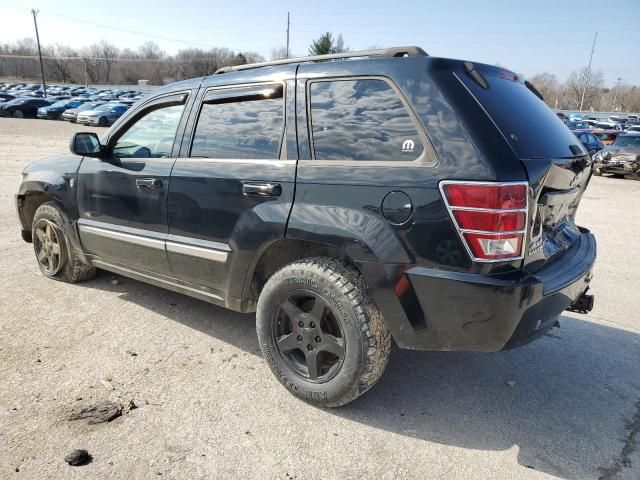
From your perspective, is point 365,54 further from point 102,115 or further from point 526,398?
point 102,115

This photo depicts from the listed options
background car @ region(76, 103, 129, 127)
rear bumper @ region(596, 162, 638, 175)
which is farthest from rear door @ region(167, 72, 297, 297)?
background car @ region(76, 103, 129, 127)

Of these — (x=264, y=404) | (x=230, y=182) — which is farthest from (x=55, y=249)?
(x=264, y=404)

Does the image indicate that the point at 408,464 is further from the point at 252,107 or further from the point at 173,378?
the point at 252,107

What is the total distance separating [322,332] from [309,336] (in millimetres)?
96

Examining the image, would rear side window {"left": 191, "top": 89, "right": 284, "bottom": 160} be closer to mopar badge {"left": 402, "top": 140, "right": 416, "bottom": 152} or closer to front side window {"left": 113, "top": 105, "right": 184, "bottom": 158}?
front side window {"left": 113, "top": 105, "right": 184, "bottom": 158}

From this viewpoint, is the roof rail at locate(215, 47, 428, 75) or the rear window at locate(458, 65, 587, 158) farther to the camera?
the roof rail at locate(215, 47, 428, 75)

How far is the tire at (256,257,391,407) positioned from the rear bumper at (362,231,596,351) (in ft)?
0.53

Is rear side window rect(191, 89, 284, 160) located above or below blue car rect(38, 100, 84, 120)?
above

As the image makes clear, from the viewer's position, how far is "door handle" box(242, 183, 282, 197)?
2.79 meters

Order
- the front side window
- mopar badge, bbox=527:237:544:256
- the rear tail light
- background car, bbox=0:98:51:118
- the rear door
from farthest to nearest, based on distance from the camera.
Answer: background car, bbox=0:98:51:118
the front side window
the rear door
mopar badge, bbox=527:237:544:256
the rear tail light

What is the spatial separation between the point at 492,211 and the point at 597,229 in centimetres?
695

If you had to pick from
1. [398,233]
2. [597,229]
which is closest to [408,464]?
[398,233]

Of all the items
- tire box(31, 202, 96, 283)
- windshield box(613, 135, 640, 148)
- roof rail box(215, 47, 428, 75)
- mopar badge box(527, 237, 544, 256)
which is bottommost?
tire box(31, 202, 96, 283)

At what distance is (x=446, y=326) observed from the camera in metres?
2.38
